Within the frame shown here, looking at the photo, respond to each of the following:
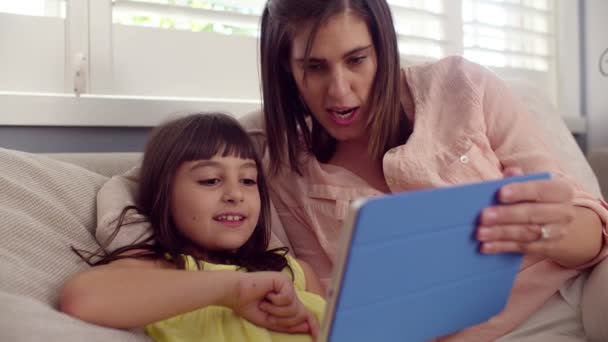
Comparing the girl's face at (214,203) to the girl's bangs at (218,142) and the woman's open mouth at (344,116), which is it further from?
the woman's open mouth at (344,116)

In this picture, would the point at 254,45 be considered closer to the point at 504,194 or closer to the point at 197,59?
the point at 197,59

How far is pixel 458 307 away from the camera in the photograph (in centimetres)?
72

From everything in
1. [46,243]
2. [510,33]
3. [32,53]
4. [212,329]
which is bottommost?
[212,329]

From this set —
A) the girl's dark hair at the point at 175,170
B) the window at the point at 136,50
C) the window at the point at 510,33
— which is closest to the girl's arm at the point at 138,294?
the girl's dark hair at the point at 175,170

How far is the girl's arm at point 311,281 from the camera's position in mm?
1095

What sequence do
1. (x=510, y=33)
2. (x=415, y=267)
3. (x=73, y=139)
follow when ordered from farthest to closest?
(x=510, y=33), (x=73, y=139), (x=415, y=267)

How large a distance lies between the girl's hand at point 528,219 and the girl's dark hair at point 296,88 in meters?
→ 0.42

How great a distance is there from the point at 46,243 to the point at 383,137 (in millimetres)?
627

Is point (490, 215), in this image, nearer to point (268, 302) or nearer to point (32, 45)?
point (268, 302)

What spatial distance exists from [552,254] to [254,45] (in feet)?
3.68

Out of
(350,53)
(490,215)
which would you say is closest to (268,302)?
(490,215)

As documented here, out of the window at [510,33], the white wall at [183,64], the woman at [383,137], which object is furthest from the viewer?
the window at [510,33]

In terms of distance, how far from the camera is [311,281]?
1104 millimetres

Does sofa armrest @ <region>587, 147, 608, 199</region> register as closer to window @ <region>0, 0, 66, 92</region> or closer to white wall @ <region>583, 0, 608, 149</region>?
white wall @ <region>583, 0, 608, 149</region>
